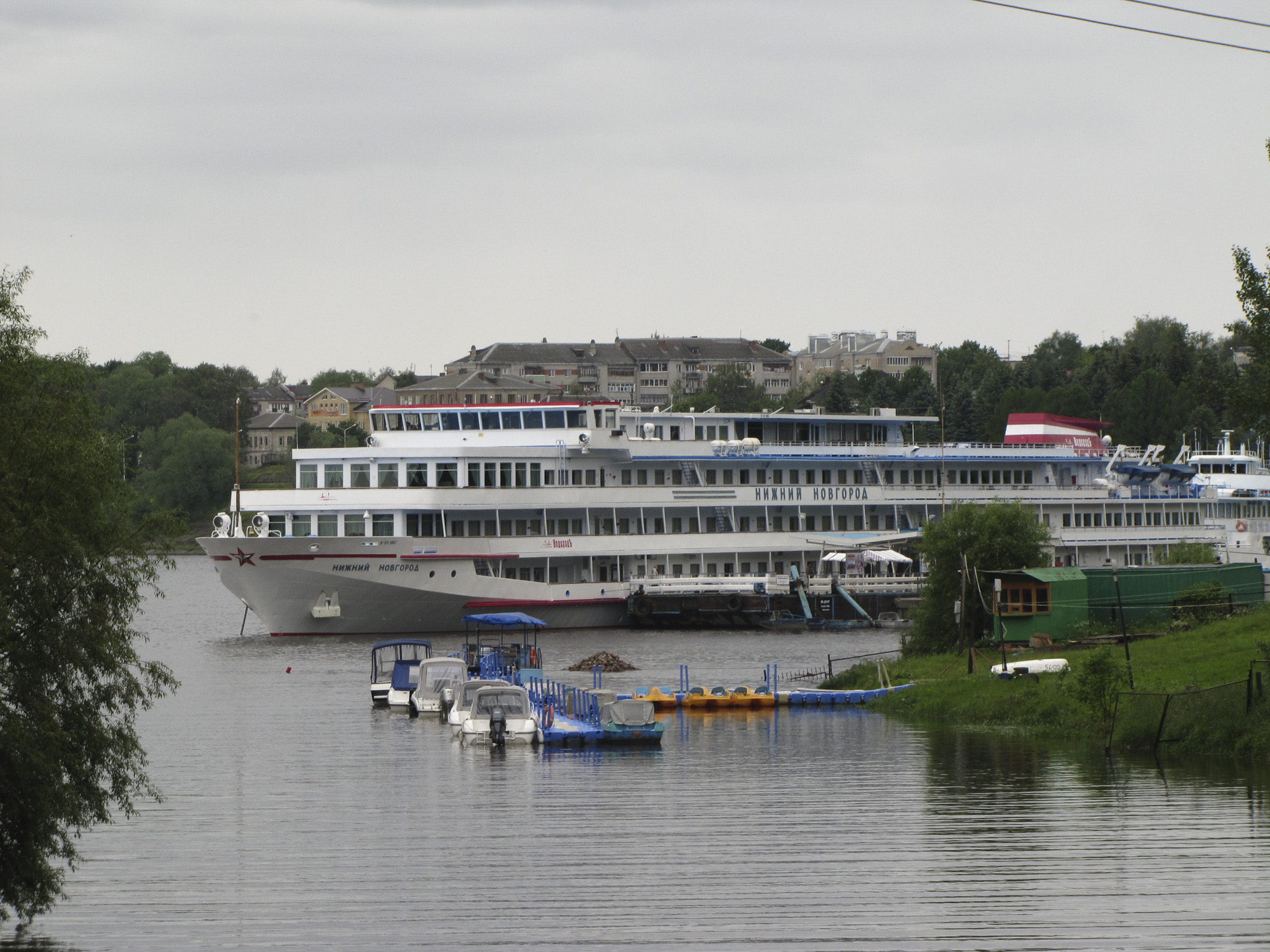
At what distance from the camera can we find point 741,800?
86.5 ft

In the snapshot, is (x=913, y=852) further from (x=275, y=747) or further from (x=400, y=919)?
(x=275, y=747)

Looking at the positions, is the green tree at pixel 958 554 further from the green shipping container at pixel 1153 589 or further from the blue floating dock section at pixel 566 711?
the blue floating dock section at pixel 566 711

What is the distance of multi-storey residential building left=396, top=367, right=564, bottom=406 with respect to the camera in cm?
14275

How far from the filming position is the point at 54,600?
16203 millimetres

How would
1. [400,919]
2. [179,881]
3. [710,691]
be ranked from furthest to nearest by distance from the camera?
[710,691]
[179,881]
[400,919]

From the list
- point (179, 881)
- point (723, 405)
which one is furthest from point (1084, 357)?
point (179, 881)

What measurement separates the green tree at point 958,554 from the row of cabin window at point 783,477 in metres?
23.4

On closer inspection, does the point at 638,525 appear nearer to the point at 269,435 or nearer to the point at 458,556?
the point at 458,556

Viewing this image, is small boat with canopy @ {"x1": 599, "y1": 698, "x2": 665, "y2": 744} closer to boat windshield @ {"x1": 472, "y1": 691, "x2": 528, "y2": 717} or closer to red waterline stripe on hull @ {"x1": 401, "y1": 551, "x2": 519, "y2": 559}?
boat windshield @ {"x1": 472, "y1": 691, "x2": 528, "y2": 717}

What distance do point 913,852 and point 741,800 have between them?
17.9 ft

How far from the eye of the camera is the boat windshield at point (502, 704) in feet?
116

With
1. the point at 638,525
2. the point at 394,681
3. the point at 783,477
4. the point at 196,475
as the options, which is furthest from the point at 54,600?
the point at 196,475

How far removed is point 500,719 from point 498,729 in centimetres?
27

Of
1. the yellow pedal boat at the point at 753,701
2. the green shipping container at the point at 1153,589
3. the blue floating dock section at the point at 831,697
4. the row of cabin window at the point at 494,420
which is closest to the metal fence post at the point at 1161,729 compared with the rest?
the green shipping container at the point at 1153,589
